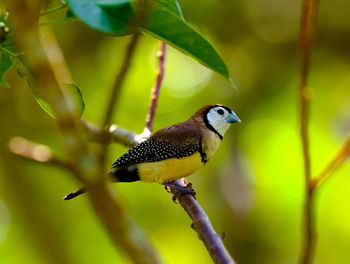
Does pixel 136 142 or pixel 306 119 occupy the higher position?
pixel 136 142

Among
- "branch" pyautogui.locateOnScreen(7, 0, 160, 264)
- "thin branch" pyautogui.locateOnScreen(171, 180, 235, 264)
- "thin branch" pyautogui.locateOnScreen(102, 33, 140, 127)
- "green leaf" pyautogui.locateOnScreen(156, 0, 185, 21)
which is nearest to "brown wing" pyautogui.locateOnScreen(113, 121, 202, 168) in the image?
"thin branch" pyautogui.locateOnScreen(171, 180, 235, 264)

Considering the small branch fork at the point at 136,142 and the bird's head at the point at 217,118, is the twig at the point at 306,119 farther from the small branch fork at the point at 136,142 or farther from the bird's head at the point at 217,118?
the bird's head at the point at 217,118

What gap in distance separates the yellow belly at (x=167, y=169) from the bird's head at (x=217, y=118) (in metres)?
0.54

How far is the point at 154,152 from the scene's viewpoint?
12.9 ft

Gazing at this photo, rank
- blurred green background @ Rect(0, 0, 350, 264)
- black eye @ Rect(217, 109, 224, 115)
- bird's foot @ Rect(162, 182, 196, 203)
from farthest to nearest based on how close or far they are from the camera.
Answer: blurred green background @ Rect(0, 0, 350, 264) → black eye @ Rect(217, 109, 224, 115) → bird's foot @ Rect(162, 182, 196, 203)

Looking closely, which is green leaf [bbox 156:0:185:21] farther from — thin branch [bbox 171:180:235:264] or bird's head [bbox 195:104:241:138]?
bird's head [bbox 195:104:241:138]

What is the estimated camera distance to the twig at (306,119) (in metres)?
1.08

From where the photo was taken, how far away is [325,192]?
5.69 metres

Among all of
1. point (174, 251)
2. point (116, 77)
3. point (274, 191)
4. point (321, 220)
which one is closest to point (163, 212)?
point (174, 251)

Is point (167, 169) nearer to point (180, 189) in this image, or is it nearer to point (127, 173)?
point (127, 173)

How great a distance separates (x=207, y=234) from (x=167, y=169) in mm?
2019

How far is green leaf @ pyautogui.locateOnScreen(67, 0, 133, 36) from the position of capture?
1.55 m

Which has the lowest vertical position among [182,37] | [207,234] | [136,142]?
[207,234]

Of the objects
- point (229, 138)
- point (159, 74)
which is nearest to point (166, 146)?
point (159, 74)
